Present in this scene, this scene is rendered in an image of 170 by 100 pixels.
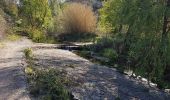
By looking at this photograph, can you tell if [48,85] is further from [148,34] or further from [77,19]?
[77,19]

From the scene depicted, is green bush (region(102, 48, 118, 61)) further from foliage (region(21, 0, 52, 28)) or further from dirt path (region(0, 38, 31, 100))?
A: foliage (region(21, 0, 52, 28))

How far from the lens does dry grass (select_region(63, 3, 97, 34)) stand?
100ft

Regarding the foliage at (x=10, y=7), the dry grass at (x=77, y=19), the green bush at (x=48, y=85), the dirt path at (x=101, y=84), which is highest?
the foliage at (x=10, y=7)

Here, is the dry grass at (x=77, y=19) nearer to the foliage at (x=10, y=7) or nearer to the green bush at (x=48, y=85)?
the foliage at (x=10, y=7)

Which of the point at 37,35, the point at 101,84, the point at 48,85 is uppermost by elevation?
the point at 37,35

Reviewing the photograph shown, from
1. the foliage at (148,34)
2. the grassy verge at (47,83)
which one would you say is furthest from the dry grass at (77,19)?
the grassy verge at (47,83)

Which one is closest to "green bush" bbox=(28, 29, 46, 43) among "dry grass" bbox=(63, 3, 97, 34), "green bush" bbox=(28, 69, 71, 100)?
"dry grass" bbox=(63, 3, 97, 34)

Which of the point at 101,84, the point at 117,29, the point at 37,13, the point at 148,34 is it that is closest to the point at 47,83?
the point at 101,84

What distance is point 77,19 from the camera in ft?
100

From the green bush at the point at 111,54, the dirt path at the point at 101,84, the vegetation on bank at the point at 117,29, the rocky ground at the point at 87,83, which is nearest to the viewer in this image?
the rocky ground at the point at 87,83

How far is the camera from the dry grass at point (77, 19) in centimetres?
3056

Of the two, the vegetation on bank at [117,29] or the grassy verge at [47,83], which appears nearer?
the grassy verge at [47,83]

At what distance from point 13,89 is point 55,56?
7.67 meters

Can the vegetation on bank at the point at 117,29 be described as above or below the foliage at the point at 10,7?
below
